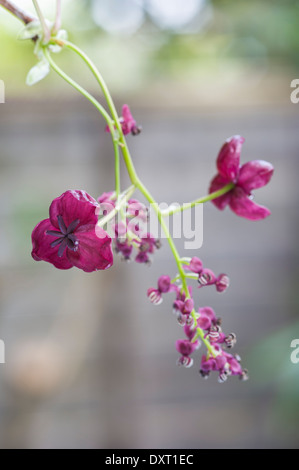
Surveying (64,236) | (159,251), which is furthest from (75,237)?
(159,251)

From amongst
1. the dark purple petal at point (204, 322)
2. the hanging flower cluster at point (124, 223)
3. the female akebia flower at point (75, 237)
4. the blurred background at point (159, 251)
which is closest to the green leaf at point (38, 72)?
the hanging flower cluster at point (124, 223)

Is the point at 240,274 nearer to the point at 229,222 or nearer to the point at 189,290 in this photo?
Answer: the point at 229,222

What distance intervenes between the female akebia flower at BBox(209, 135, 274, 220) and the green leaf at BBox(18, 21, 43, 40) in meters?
0.17

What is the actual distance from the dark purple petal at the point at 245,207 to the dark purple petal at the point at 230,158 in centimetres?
1

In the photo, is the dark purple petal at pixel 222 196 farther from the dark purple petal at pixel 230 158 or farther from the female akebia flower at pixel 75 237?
the female akebia flower at pixel 75 237

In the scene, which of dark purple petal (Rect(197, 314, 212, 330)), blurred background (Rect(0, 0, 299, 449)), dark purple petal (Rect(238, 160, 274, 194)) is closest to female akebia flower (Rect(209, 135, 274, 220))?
dark purple petal (Rect(238, 160, 274, 194))

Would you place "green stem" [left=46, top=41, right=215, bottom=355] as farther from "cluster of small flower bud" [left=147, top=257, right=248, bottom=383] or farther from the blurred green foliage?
the blurred green foliage

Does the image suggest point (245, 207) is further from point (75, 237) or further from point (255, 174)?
point (75, 237)

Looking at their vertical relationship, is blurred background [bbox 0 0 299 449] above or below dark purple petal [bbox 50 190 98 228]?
above

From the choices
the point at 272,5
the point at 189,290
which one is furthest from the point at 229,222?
the point at 189,290

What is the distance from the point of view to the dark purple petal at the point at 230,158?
0.45m

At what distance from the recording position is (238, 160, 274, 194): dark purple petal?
1.48ft

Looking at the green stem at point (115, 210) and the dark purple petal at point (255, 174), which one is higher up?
the dark purple petal at point (255, 174)

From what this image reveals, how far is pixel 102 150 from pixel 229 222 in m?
0.47
